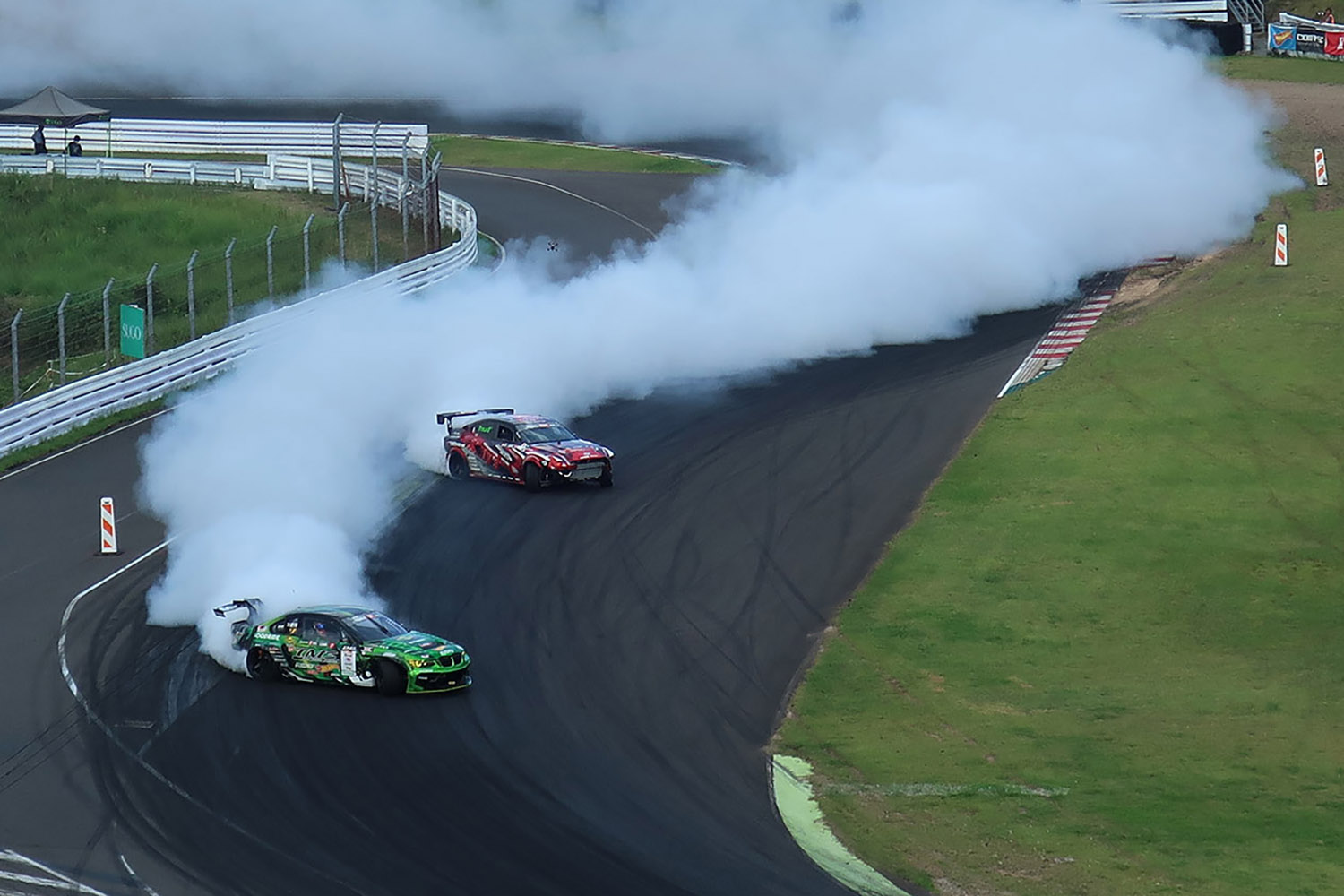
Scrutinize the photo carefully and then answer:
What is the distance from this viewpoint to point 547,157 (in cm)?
6925

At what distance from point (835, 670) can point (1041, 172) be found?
25.7m

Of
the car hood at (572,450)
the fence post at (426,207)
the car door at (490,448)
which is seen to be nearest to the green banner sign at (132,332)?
the car door at (490,448)

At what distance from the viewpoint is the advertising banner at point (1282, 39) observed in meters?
70.5

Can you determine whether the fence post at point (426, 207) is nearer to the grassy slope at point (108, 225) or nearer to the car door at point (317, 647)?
the grassy slope at point (108, 225)

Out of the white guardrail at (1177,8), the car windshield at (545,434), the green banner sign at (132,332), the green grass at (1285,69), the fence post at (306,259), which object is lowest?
the car windshield at (545,434)

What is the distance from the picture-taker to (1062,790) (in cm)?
2106

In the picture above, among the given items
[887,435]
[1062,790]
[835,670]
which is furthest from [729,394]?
[1062,790]

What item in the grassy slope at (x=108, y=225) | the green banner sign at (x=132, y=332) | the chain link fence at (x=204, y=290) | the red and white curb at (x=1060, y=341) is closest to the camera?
the green banner sign at (x=132, y=332)

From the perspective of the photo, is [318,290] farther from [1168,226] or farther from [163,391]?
[1168,226]

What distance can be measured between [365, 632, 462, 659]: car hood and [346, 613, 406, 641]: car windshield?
119 millimetres

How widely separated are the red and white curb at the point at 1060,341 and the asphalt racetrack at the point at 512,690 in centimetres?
144

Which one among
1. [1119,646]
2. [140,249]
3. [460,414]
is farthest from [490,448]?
[140,249]

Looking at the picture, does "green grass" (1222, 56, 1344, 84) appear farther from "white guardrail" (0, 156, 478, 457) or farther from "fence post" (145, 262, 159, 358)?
"fence post" (145, 262, 159, 358)

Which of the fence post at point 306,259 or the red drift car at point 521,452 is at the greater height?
the fence post at point 306,259
